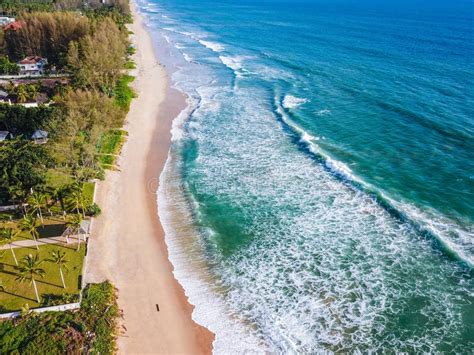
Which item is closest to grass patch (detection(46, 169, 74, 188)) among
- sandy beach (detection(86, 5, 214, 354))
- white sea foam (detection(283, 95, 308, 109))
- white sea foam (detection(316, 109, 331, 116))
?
sandy beach (detection(86, 5, 214, 354))

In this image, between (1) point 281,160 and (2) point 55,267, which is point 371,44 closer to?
(1) point 281,160

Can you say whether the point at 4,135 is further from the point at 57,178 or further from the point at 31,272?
the point at 31,272

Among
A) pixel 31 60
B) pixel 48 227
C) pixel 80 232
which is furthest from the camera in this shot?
pixel 31 60

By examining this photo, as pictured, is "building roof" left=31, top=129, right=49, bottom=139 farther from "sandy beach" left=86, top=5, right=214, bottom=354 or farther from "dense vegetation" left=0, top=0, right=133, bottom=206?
"sandy beach" left=86, top=5, right=214, bottom=354

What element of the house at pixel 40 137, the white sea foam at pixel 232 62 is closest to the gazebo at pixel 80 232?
the house at pixel 40 137

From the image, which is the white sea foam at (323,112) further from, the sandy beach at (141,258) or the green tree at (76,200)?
the green tree at (76,200)

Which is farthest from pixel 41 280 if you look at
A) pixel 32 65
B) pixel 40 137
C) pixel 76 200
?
pixel 32 65
